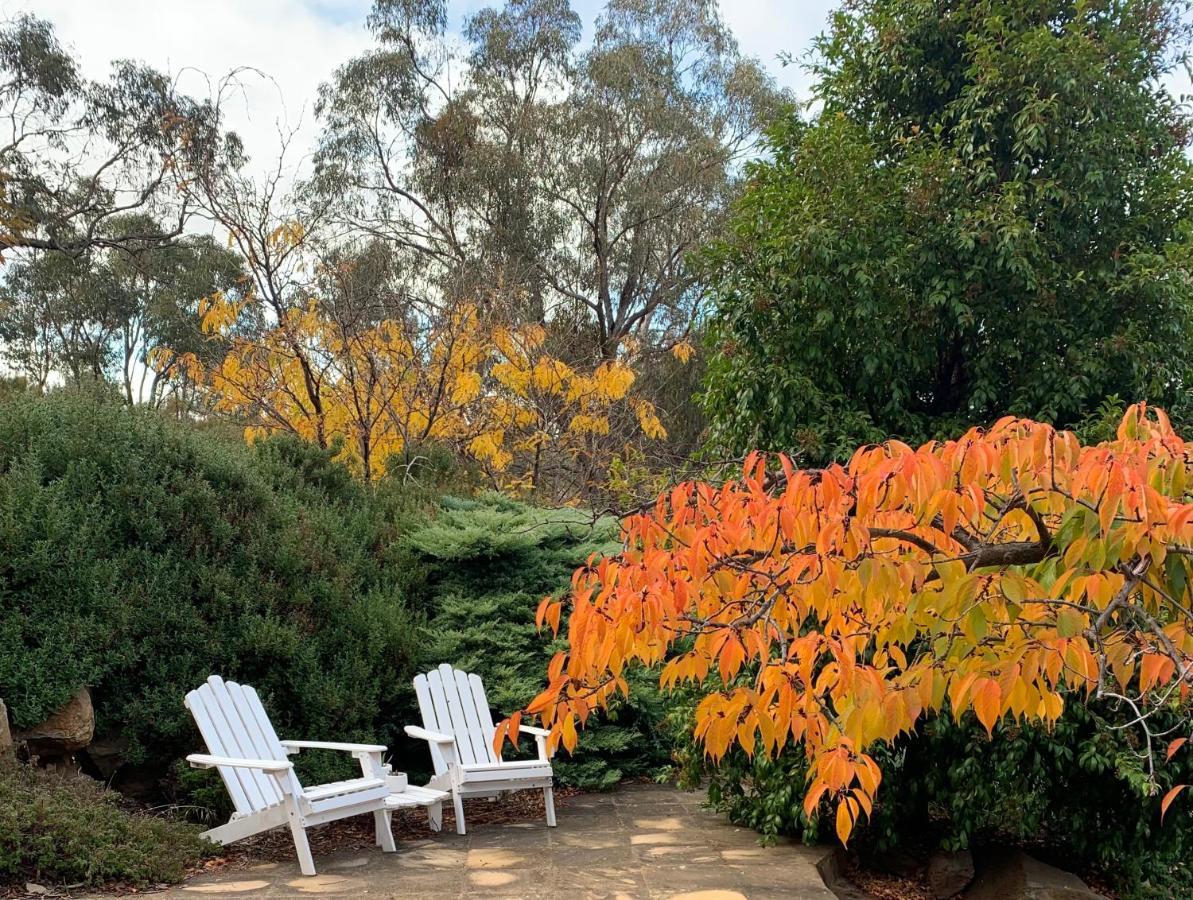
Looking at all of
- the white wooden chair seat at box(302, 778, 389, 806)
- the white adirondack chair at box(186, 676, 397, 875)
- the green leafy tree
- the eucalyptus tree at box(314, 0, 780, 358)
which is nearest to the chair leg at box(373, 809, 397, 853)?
the white adirondack chair at box(186, 676, 397, 875)

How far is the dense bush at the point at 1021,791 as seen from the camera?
406 cm

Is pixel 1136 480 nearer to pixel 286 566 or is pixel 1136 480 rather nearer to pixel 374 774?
pixel 374 774

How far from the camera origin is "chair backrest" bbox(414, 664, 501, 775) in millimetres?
5184

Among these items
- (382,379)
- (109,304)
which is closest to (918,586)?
(382,379)

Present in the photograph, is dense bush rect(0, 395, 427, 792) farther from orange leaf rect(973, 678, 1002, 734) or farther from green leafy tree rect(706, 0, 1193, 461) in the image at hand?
orange leaf rect(973, 678, 1002, 734)

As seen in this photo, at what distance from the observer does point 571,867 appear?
4.30m

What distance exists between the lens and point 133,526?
5.32 metres

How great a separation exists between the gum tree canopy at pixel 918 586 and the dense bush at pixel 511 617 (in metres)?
3.75

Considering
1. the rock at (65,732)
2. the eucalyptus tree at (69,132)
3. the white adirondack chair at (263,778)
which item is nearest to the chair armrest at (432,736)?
the white adirondack chair at (263,778)

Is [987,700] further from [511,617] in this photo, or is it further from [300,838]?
[511,617]

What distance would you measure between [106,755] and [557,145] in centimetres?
1478

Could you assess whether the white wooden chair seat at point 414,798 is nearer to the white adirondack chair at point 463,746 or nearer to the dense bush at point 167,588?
the white adirondack chair at point 463,746

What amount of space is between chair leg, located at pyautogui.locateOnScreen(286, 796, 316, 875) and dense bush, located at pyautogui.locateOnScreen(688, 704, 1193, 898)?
187 centimetres

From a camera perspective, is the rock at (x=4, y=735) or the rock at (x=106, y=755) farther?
the rock at (x=106, y=755)
